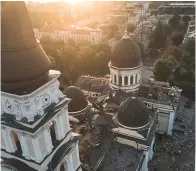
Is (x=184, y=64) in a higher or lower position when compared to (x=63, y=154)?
lower

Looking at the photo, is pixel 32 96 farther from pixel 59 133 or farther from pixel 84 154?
pixel 84 154

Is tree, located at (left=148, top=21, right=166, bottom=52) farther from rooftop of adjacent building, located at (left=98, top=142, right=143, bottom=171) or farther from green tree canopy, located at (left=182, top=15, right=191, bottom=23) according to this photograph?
rooftop of adjacent building, located at (left=98, top=142, right=143, bottom=171)

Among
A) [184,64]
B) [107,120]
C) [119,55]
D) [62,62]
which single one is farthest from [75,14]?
[107,120]

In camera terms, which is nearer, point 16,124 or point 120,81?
point 16,124

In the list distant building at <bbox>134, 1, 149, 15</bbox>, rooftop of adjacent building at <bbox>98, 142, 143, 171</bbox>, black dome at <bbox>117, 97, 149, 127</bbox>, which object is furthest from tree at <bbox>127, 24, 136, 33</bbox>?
rooftop of adjacent building at <bbox>98, 142, 143, 171</bbox>

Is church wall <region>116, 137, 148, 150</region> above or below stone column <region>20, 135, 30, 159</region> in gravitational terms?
below

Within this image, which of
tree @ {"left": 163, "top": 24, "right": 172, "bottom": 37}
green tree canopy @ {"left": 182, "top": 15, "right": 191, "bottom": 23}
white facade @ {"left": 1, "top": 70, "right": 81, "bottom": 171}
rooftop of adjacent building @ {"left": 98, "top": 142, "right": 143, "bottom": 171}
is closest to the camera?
white facade @ {"left": 1, "top": 70, "right": 81, "bottom": 171}

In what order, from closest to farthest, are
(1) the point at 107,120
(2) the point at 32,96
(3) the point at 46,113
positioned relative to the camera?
(2) the point at 32,96 → (3) the point at 46,113 → (1) the point at 107,120
